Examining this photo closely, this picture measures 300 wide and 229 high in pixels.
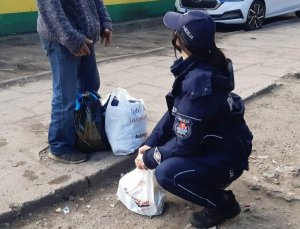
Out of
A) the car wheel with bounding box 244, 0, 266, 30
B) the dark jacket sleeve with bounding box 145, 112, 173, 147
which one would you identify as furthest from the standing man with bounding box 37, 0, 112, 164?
the car wheel with bounding box 244, 0, 266, 30

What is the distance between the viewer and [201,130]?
9.07 feet

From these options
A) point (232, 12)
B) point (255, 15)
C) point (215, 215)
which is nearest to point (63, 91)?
point (215, 215)

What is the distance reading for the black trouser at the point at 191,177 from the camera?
9.45ft

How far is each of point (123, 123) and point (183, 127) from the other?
3.81 ft

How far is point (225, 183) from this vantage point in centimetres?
302

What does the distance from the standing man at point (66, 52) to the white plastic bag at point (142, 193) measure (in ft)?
2.32

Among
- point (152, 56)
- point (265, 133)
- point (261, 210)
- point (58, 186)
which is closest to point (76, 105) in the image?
point (58, 186)

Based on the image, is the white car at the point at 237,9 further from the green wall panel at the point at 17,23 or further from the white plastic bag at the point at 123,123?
the white plastic bag at the point at 123,123

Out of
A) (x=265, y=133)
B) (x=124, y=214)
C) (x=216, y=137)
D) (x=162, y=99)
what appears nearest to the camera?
(x=216, y=137)

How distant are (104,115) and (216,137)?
1289 millimetres

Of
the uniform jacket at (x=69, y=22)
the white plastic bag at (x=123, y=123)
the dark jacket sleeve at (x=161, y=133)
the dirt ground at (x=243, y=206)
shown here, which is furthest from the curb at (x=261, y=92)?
the dark jacket sleeve at (x=161, y=133)

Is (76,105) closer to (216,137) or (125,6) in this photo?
(216,137)

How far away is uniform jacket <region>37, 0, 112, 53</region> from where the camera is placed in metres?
3.36

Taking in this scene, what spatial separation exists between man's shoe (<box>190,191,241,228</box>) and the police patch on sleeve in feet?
1.82
